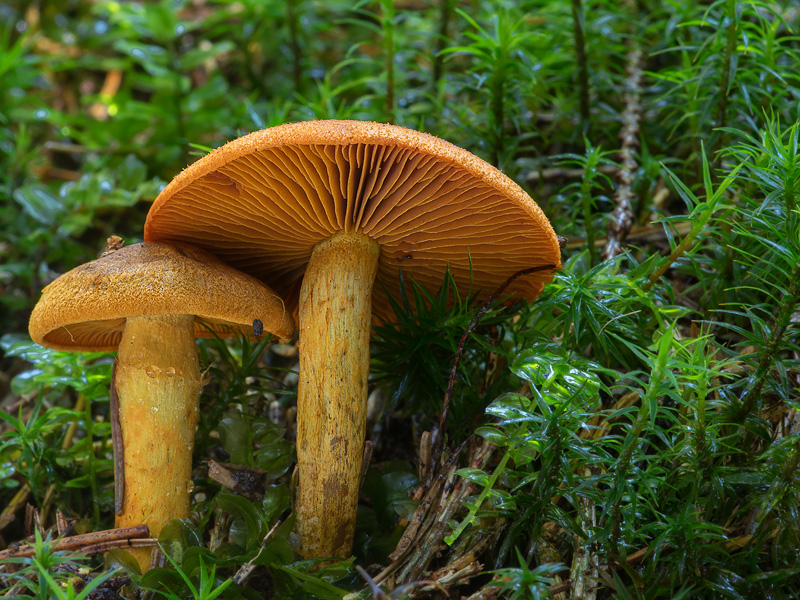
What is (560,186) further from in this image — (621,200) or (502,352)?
(502,352)

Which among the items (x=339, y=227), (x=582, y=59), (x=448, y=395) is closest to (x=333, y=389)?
(x=448, y=395)

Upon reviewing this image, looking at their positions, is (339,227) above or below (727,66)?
below

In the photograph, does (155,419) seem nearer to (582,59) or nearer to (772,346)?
(772,346)

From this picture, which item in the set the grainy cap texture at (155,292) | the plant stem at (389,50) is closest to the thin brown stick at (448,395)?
the grainy cap texture at (155,292)

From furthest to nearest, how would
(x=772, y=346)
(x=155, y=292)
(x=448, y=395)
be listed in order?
(x=448, y=395) → (x=155, y=292) → (x=772, y=346)

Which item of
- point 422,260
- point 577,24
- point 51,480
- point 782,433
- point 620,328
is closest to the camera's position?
point 782,433

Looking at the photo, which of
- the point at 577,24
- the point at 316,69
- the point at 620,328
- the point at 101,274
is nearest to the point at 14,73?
the point at 316,69
